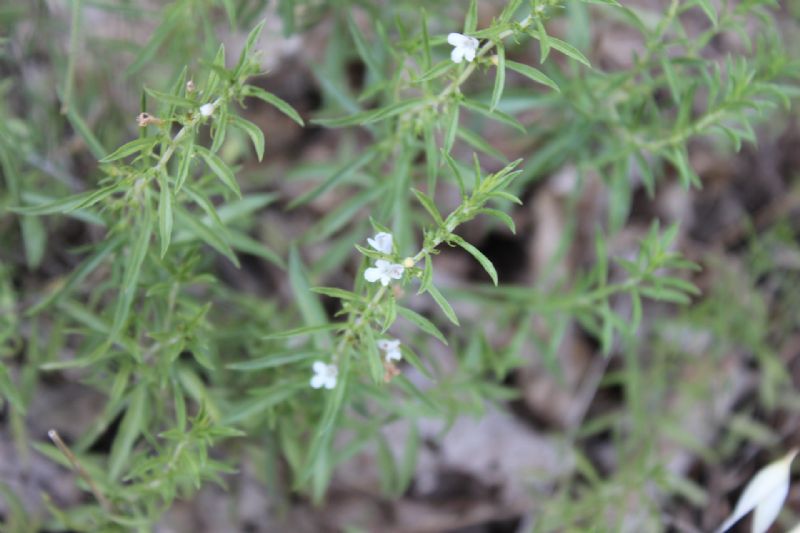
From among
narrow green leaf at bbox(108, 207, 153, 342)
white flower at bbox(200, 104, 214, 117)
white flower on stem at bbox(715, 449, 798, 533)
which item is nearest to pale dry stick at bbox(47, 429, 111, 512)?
narrow green leaf at bbox(108, 207, 153, 342)

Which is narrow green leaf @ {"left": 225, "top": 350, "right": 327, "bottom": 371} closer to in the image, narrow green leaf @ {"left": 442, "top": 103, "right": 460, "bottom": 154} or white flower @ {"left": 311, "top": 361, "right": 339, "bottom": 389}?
white flower @ {"left": 311, "top": 361, "right": 339, "bottom": 389}

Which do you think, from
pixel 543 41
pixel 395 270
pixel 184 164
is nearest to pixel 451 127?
pixel 543 41

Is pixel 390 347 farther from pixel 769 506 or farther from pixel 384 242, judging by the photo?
pixel 769 506

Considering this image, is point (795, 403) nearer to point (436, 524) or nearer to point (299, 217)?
point (436, 524)

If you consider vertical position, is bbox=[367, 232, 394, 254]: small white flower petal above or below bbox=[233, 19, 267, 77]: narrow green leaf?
below

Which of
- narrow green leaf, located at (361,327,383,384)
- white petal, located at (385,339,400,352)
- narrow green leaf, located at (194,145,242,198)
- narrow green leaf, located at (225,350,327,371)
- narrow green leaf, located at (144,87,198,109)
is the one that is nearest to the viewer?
narrow green leaf, located at (144,87,198,109)

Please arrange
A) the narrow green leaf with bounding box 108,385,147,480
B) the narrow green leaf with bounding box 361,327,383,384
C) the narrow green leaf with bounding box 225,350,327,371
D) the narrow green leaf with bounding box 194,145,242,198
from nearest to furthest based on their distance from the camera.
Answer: the narrow green leaf with bounding box 194,145,242,198 → the narrow green leaf with bounding box 361,327,383,384 → the narrow green leaf with bounding box 225,350,327,371 → the narrow green leaf with bounding box 108,385,147,480

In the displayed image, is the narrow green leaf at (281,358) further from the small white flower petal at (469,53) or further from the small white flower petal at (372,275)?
the small white flower petal at (469,53)

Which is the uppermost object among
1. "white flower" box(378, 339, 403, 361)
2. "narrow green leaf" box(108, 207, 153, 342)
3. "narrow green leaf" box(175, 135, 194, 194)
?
"narrow green leaf" box(175, 135, 194, 194)
